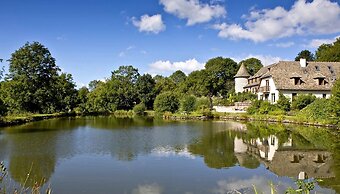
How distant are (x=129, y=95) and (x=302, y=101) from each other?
34492mm

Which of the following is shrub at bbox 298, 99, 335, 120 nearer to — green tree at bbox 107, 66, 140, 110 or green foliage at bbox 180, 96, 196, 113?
green foliage at bbox 180, 96, 196, 113

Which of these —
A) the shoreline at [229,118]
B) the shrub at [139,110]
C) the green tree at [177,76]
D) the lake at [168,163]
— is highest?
the green tree at [177,76]

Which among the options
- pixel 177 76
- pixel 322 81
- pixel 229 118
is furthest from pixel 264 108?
pixel 177 76

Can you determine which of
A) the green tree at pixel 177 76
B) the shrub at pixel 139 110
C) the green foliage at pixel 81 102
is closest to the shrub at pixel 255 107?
the shrub at pixel 139 110

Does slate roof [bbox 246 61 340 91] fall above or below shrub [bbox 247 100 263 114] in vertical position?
above

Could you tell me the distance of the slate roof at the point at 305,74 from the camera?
40.1 m

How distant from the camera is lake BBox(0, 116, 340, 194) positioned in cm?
1038

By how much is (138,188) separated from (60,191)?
90.3 inches

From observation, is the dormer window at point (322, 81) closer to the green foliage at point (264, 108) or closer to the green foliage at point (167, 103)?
the green foliage at point (264, 108)

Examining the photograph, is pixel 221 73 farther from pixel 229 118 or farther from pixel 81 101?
pixel 81 101

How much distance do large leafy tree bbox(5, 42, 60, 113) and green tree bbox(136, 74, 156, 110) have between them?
19183 millimetres

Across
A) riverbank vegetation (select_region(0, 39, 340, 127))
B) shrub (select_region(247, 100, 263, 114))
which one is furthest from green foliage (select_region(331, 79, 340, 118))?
shrub (select_region(247, 100, 263, 114))

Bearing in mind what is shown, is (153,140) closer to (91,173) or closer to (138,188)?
(91,173)

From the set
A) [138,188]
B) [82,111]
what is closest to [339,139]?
[138,188]
